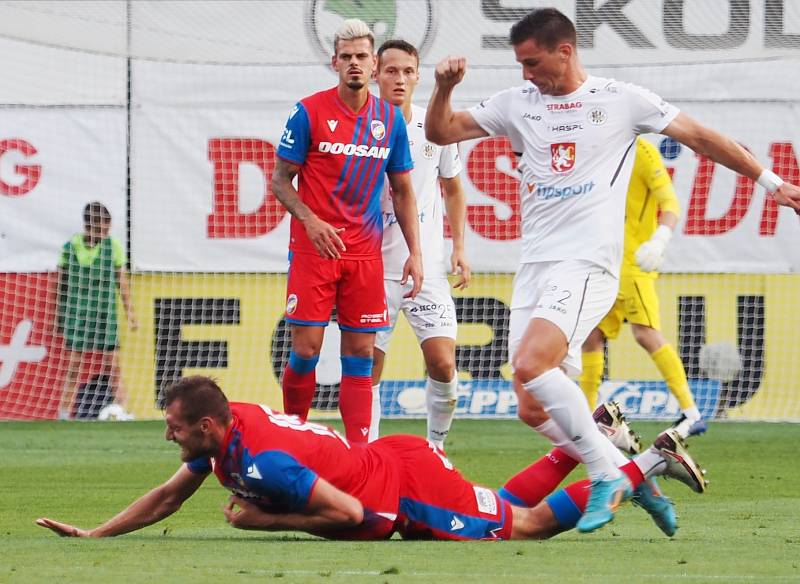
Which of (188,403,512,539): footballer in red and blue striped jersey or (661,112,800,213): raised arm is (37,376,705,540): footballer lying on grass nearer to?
(188,403,512,539): footballer in red and blue striped jersey

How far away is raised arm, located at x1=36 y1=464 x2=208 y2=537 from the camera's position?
5590 mm

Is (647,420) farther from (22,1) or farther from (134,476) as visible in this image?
(22,1)

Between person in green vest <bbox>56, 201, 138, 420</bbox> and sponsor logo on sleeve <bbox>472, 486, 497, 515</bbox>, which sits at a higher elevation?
person in green vest <bbox>56, 201, 138, 420</bbox>

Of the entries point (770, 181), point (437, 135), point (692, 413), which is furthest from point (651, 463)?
point (692, 413)

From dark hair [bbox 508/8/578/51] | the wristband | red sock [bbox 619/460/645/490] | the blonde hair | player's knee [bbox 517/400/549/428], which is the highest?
the blonde hair

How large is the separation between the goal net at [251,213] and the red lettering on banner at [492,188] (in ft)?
0.06

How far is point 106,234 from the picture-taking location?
13.5 m

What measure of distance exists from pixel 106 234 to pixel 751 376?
20.2 ft

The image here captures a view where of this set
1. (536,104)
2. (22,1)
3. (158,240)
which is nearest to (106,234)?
(158,240)

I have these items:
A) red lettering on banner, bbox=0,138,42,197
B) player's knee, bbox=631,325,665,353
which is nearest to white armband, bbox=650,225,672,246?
player's knee, bbox=631,325,665,353

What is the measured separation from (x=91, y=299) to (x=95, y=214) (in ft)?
2.61

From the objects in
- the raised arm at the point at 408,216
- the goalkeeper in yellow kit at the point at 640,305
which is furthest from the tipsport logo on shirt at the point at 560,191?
the goalkeeper in yellow kit at the point at 640,305

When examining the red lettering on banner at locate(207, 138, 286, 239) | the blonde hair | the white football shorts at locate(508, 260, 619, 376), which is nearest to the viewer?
the white football shorts at locate(508, 260, 619, 376)

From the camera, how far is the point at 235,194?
44.9 ft
